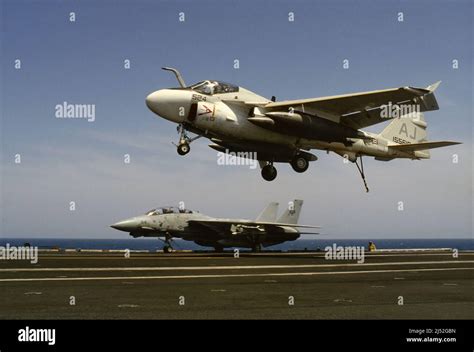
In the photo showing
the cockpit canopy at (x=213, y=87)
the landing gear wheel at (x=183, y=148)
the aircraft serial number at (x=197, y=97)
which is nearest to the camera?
the landing gear wheel at (x=183, y=148)

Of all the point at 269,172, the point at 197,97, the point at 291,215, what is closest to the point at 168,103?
the point at 197,97

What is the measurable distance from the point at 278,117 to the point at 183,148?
5028mm

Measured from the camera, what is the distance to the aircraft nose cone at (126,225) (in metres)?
43.0

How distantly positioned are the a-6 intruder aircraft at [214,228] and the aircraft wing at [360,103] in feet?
65.3

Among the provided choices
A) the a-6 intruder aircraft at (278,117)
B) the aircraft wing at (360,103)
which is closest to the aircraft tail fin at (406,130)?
the a-6 intruder aircraft at (278,117)

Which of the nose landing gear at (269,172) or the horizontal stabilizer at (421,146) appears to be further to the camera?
the nose landing gear at (269,172)

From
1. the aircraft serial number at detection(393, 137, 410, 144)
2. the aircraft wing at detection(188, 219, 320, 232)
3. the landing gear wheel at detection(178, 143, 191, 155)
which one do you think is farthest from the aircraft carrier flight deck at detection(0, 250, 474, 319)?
the aircraft wing at detection(188, 219, 320, 232)

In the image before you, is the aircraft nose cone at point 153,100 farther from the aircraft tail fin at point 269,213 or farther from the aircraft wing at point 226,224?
the aircraft tail fin at point 269,213

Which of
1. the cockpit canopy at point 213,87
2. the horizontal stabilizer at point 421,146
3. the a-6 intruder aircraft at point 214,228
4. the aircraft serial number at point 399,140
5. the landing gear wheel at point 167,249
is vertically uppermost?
the cockpit canopy at point 213,87

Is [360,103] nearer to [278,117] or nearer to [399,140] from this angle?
[278,117]

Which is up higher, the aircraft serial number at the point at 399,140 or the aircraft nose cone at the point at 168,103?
the aircraft nose cone at the point at 168,103

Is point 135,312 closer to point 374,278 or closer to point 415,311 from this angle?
point 415,311

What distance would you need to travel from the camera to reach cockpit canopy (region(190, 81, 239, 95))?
26594 millimetres

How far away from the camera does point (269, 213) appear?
2539 inches
